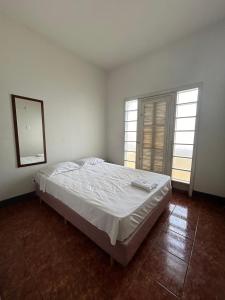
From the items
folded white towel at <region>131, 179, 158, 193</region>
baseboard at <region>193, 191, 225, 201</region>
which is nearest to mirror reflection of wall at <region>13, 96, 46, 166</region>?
folded white towel at <region>131, 179, 158, 193</region>

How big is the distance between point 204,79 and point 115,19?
1.86 m

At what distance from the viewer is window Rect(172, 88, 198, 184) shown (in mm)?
2676

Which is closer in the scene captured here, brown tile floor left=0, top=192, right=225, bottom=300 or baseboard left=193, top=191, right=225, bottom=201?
brown tile floor left=0, top=192, right=225, bottom=300

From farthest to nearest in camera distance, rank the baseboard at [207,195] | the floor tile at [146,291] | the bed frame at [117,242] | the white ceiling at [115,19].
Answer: the baseboard at [207,195], the white ceiling at [115,19], the bed frame at [117,242], the floor tile at [146,291]

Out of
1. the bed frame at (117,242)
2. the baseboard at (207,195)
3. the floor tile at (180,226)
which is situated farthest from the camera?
the baseboard at (207,195)

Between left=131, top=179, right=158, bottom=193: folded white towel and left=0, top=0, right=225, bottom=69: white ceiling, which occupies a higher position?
left=0, top=0, right=225, bottom=69: white ceiling

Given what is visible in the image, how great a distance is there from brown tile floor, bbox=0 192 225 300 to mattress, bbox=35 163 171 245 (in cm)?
36

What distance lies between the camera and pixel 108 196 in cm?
163

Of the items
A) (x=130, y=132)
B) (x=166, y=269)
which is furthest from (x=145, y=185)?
(x=130, y=132)

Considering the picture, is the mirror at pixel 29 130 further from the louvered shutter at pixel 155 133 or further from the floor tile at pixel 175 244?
the floor tile at pixel 175 244

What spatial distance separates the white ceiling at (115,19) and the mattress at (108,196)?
8.41ft

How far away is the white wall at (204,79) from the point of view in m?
2.32

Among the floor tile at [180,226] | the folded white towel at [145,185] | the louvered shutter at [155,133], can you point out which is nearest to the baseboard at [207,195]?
the louvered shutter at [155,133]

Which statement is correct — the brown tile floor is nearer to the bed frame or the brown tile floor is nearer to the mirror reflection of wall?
the bed frame
